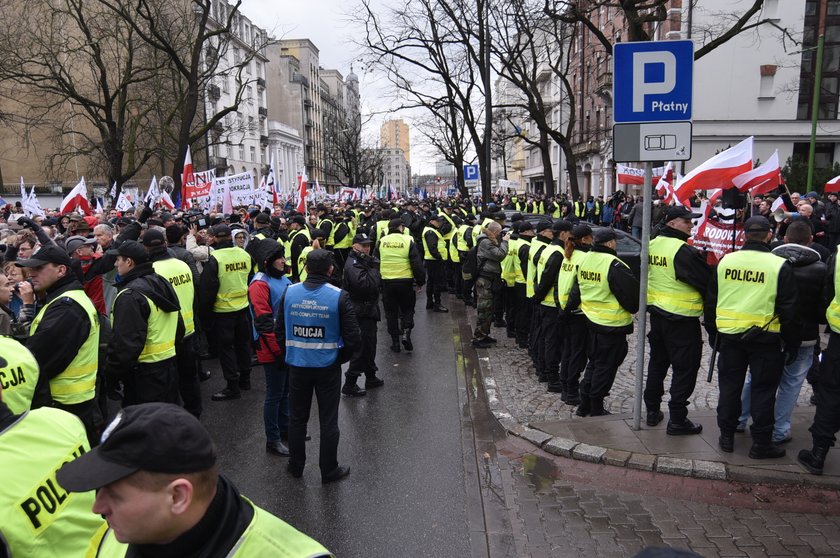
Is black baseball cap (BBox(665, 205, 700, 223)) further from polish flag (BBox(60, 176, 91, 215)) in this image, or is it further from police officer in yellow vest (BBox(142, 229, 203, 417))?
polish flag (BBox(60, 176, 91, 215))

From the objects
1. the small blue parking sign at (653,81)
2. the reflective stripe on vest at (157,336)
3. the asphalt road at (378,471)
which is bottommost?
the asphalt road at (378,471)

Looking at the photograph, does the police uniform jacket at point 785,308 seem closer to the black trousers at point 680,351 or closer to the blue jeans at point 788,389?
the blue jeans at point 788,389

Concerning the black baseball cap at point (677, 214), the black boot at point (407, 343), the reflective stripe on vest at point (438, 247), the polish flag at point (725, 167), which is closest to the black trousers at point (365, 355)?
the black boot at point (407, 343)

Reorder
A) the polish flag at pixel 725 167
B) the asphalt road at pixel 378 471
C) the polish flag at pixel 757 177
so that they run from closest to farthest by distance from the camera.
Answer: the asphalt road at pixel 378 471
the polish flag at pixel 725 167
the polish flag at pixel 757 177

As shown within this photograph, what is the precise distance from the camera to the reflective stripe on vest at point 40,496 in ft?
6.81

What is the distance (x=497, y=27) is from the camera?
75.5 feet

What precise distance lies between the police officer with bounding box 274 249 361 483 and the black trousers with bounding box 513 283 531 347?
195 inches

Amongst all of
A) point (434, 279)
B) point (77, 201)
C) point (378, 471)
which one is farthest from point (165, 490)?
point (77, 201)

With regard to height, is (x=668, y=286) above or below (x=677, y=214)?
below

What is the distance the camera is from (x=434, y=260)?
1301 cm

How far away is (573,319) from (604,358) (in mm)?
807

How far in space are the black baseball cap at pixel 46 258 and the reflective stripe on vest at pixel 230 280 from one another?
10.5 feet

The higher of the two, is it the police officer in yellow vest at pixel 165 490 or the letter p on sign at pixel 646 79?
the letter p on sign at pixel 646 79

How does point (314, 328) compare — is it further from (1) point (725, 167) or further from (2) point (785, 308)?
(1) point (725, 167)
